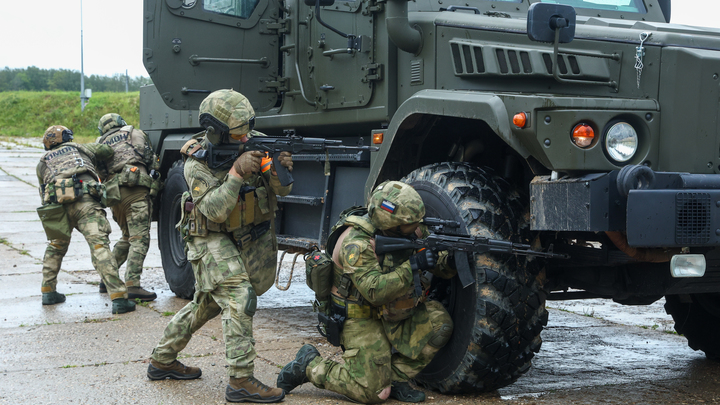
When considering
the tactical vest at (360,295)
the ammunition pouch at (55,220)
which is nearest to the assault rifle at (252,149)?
the tactical vest at (360,295)

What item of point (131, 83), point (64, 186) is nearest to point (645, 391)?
point (64, 186)

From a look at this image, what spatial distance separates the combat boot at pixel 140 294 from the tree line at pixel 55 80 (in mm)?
63721

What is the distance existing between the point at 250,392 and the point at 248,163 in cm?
116

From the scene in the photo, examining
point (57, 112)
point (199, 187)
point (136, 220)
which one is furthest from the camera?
point (57, 112)

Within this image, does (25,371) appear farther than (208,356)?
No

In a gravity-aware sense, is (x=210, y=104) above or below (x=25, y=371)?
above

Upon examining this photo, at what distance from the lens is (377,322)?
13.6ft

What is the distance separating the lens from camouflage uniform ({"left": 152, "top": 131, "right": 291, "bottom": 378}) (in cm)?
411

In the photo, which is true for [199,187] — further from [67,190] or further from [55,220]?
[55,220]

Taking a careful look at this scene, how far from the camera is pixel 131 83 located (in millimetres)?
70062

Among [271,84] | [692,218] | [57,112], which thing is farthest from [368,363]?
[57,112]

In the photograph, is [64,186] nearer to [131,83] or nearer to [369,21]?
[369,21]

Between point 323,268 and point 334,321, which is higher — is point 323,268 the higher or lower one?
the higher one

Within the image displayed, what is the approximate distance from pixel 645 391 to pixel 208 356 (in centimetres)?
255
